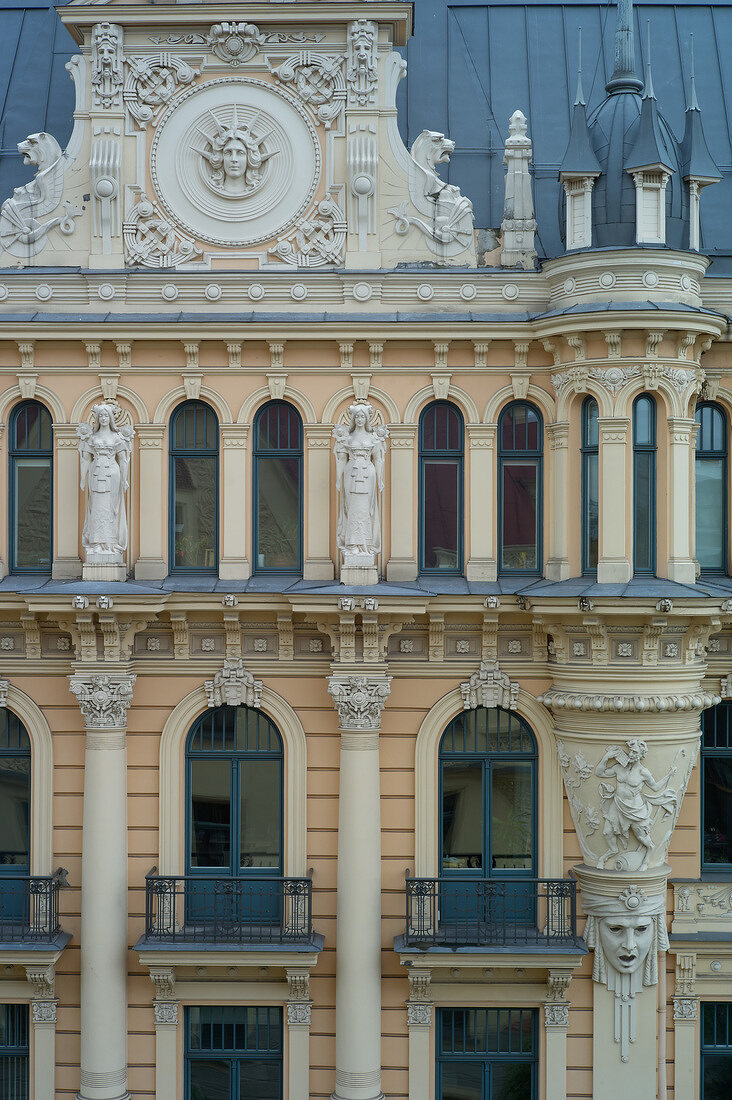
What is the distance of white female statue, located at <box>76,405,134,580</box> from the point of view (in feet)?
65.1

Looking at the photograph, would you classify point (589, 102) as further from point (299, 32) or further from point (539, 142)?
point (299, 32)

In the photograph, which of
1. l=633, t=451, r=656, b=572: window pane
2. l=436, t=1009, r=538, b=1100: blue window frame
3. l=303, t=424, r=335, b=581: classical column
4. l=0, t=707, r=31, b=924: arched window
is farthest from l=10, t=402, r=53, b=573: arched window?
l=436, t=1009, r=538, b=1100: blue window frame

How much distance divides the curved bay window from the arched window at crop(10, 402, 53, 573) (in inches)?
166

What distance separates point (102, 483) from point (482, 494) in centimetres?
645

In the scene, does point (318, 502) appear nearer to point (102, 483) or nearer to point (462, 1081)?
point (102, 483)

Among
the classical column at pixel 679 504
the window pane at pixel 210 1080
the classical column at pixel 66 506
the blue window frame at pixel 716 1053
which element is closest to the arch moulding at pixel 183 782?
the classical column at pixel 66 506

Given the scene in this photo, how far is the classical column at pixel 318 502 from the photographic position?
67.3ft

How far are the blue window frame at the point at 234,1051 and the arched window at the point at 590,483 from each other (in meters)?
9.51

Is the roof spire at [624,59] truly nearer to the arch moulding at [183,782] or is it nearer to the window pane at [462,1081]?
the arch moulding at [183,782]

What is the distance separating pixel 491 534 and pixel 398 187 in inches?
245

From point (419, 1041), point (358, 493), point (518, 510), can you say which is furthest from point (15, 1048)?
point (518, 510)

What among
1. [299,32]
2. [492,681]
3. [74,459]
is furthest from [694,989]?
[299,32]

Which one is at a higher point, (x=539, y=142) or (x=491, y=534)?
(x=539, y=142)

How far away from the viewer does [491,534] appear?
2053 centimetres
